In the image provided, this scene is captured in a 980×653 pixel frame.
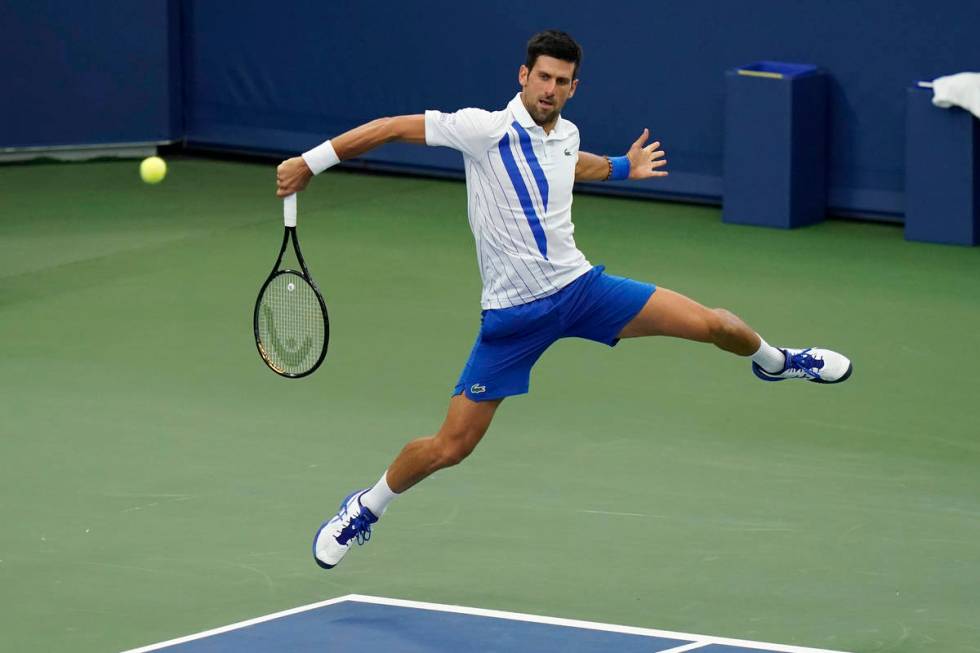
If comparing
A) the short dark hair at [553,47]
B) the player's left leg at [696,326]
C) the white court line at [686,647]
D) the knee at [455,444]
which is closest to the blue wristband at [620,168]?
the player's left leg at [696,326]

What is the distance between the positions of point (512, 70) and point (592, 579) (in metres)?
8.86

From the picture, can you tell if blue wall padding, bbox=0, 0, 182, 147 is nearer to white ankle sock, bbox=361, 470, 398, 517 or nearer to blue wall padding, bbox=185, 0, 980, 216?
blue wall padding, bbox=185, 0, 980, 216

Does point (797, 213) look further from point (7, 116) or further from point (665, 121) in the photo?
point (7, 116)

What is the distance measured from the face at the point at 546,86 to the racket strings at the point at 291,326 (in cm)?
124

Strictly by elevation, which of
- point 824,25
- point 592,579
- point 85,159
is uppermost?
point 824,25

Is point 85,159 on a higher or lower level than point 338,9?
lower

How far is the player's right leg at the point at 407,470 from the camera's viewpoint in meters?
7.31

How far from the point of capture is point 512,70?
52.5ft

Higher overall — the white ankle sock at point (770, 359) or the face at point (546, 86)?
the face at point (546, 86)

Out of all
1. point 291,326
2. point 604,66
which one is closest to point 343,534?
point 291,326

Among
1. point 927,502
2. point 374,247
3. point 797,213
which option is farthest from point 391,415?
point 797,213

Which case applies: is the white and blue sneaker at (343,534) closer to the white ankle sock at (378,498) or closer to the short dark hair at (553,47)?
the white ankle sock at (378,498)

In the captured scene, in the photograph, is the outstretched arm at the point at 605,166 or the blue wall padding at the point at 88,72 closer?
the outstretched arm at the point at 605,166

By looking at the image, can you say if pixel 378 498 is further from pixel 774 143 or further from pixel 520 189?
pixel 774 143
